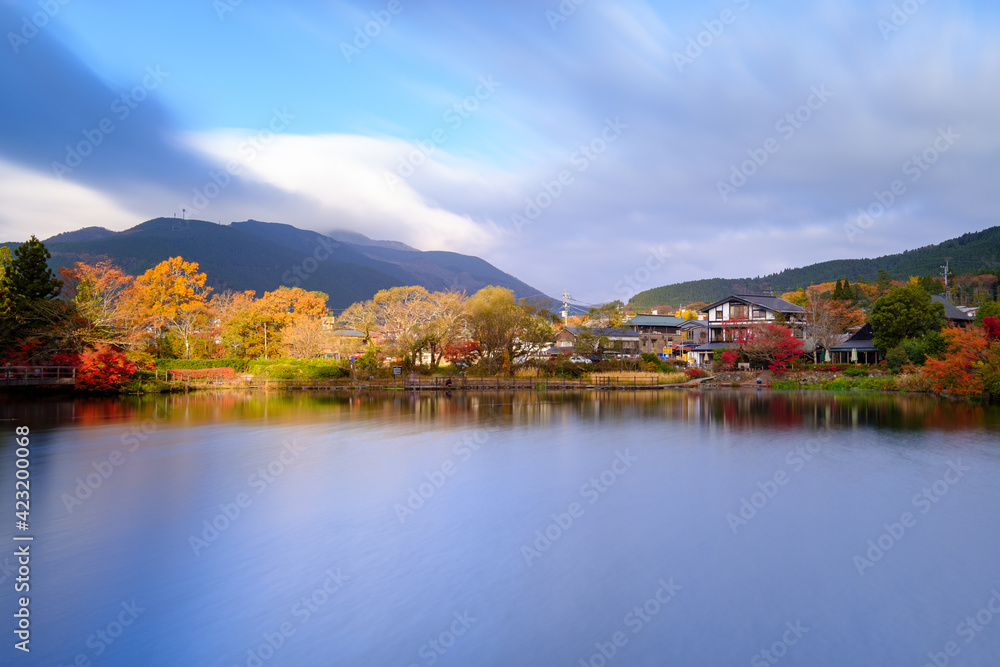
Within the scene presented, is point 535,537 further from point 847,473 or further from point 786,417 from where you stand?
point 786,417

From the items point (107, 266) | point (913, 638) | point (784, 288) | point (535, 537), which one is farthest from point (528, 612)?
point (784, 288)

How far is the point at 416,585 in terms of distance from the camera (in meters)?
6.43

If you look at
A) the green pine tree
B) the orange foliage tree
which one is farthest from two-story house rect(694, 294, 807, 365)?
the green pine tree

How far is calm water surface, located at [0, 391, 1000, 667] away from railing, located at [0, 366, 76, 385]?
13389 millimetres

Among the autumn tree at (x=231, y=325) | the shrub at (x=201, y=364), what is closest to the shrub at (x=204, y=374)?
the shrub at (x=201, y=364)

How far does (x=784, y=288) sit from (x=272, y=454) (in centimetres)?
7982

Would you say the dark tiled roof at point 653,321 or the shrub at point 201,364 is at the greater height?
the dark tiled roof at point 653,321

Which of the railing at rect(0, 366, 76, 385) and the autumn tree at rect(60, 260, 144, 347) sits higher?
the autumn tree at rect(60, 260, 144, 347)

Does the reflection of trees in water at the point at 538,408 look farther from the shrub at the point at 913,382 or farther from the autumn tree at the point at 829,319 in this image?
the autumn tree at the point at 829,319

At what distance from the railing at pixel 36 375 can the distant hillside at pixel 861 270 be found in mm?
49422

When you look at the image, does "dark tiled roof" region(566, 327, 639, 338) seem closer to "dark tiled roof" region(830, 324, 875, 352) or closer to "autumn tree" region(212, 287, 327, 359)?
"dark tiled roof" region(830, 324, 875, 352)

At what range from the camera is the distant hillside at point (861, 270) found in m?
65.8

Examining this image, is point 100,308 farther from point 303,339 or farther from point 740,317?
point 740,317

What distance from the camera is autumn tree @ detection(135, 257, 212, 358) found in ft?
110
